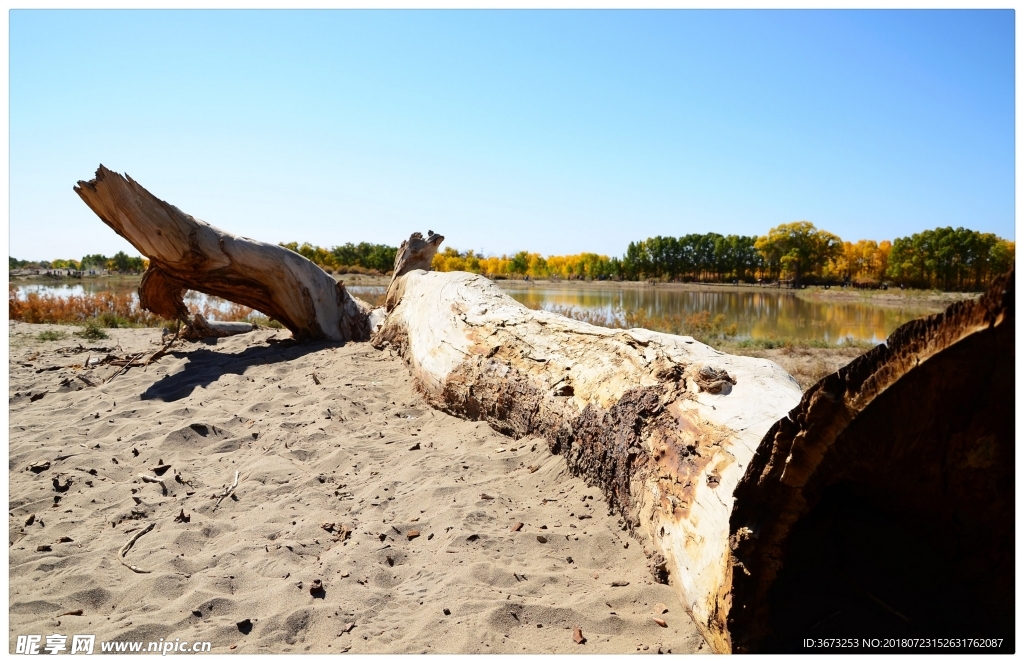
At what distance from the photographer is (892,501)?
1.98 m

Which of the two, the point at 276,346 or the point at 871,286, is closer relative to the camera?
the point at 276,346

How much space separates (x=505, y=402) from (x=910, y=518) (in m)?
2.72

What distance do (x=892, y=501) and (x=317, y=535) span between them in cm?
256

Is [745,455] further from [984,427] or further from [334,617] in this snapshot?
[334,617]

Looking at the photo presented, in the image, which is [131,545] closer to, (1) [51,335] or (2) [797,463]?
(2) [797,463]

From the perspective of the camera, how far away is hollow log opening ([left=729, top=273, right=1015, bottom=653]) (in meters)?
1.52

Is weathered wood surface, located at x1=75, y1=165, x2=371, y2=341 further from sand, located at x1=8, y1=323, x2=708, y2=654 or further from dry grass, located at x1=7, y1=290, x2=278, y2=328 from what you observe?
dry grass, located at x1=7, y1=290, x2=278, y2=328

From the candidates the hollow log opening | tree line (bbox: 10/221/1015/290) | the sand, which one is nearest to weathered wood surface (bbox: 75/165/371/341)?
the sand

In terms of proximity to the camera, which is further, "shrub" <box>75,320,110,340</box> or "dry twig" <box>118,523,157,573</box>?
"shrub" <box>75,320,110,340</box>

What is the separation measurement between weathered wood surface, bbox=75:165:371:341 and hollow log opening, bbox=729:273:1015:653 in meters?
6.38

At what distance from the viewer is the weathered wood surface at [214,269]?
6.20 metres

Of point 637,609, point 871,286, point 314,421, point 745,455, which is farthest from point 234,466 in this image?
point 871,286

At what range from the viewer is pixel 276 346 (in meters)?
7.57

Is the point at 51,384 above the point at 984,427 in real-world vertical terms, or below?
below
